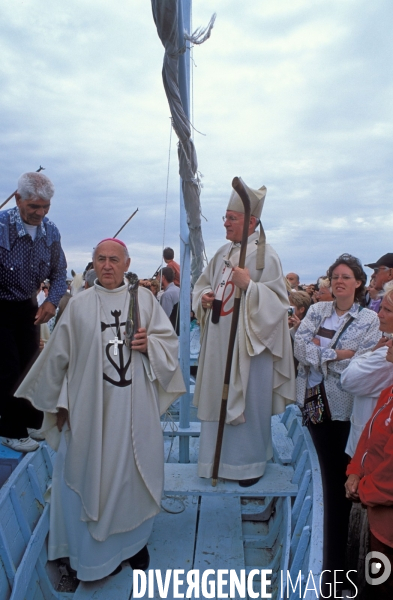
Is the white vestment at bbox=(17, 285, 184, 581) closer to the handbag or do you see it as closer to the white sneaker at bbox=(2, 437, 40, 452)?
the white sneaker at bbox=(2, 437, 40, 452)

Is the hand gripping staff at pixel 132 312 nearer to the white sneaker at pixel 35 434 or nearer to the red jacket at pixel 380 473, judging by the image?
the white sneaker at pixel 35 434

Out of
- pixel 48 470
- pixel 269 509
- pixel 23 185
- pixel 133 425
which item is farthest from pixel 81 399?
pixel 269 509

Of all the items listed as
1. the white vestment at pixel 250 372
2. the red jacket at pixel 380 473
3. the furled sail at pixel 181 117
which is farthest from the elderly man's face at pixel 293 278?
the red jacket at pixel 380 473

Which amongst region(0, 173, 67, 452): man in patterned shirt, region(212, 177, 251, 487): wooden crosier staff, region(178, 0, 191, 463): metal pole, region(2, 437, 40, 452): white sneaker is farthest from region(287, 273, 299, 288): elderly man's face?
region(2, 437, 40, 452): white sneaker

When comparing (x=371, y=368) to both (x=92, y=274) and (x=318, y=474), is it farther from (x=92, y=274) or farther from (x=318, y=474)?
(x=92, y=274)

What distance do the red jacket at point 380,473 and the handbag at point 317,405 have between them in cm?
79

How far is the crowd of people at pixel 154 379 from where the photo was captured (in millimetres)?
2496

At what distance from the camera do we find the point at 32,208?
288cm

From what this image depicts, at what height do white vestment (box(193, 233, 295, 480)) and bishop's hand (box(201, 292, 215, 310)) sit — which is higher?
bishop's hand (box(201, 292, 215, 310))

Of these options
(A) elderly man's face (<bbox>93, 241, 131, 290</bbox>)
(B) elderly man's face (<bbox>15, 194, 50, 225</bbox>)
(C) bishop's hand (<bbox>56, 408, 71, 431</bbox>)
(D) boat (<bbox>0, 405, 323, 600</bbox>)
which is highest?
(B) elderly man's face (<bbox>15, 194, 50, 225</bbox>)

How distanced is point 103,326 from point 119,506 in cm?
98

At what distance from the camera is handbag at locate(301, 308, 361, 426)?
2977mm

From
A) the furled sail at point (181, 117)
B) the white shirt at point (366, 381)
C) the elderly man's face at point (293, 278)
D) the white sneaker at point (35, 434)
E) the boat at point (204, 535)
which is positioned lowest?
the boat at point (204, 535)

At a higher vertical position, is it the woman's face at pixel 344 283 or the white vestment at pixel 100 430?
the woman's face at pixel 344 283
